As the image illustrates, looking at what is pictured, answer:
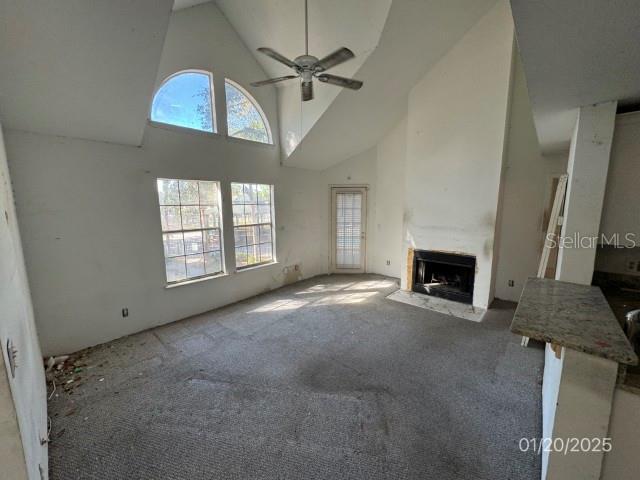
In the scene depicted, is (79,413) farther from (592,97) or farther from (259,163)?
(592,97)

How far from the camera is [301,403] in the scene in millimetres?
2201

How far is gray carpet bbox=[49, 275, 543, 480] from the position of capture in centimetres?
171

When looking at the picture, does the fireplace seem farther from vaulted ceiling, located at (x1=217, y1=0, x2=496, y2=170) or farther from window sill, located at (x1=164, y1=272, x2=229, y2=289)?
window sill, located at (x1=164, y1=272, x2=229, y2=289)

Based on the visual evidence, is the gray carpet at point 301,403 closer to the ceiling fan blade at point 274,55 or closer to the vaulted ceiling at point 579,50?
the vaulted ceiling at point 579,50

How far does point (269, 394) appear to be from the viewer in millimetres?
2309

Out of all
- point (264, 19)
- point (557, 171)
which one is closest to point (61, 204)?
point (264, 19)

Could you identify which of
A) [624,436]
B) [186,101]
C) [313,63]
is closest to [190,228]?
[186,101]

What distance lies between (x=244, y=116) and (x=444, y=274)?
4.41m

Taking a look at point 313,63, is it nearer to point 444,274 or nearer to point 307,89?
point 307,89

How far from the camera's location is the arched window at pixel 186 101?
3.39 m

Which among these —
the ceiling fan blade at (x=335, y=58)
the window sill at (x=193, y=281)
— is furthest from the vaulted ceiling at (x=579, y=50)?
the window sill at (x=193, y=281)

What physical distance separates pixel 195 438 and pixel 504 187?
16.6 ft

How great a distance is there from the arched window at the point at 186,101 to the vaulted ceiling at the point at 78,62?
71cm
